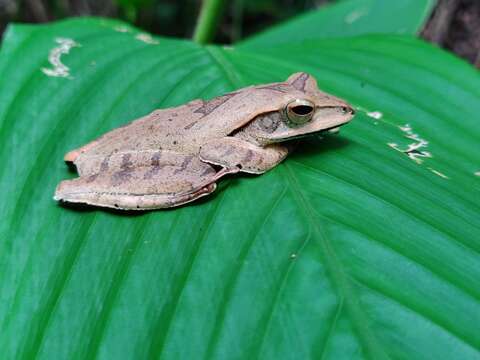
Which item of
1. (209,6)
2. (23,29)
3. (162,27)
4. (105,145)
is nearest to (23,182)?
(105,145)

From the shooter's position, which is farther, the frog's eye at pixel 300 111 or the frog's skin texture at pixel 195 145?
the frog's eye at pixel 300 111

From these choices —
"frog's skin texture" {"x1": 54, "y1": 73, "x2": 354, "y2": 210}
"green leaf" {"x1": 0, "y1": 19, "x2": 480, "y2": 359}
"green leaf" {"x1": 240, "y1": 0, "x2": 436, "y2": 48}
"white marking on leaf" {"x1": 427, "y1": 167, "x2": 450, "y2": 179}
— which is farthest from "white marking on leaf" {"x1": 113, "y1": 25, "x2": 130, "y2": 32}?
"white marking on leaf" {"x1": 427, "y1": 167, "x2": 450, "y2": 179}

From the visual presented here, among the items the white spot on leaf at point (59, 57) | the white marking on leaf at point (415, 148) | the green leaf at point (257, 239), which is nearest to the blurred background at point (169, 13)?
the white spot on leaf at point (59, 57)

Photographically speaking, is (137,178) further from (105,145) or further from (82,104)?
(82,104)

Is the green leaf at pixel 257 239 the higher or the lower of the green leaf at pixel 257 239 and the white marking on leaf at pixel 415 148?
the lower

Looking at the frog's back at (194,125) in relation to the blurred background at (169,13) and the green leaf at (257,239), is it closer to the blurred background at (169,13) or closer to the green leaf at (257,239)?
the green leaf at (257,239)

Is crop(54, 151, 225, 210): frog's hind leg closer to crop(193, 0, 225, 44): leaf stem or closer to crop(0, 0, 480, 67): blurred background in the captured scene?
crop(193, 0, 225, 44): leaf stem

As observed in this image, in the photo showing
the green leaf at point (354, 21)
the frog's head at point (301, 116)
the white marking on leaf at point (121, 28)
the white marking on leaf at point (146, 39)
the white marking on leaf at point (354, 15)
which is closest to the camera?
the frog's head at point (301, 116)
